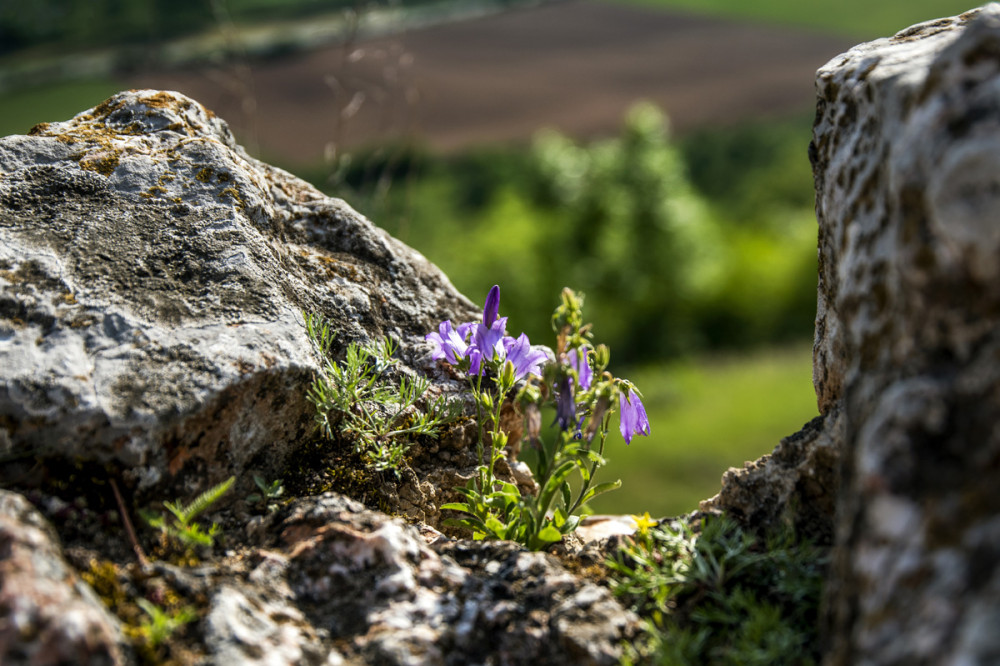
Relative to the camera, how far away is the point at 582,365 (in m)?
2.54

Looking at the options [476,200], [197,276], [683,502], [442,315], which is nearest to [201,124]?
[197,276]

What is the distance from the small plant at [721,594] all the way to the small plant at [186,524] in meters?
1.23

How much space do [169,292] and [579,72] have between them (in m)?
59.1

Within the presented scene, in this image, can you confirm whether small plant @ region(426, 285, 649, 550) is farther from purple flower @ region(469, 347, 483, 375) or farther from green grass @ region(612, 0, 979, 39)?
green grass @ region(612, 0, 979, 39)

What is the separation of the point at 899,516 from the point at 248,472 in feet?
6.57

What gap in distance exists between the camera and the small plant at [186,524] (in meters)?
2.10

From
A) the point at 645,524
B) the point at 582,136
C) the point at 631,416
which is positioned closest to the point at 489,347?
the point at 631,416

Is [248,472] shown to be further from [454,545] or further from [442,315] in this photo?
[442,315]

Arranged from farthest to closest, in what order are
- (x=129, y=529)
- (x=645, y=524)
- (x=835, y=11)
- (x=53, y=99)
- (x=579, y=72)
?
(x=835, y=11), (x=579, y=72), (x=53, y=99), (x=645, y=524), (x=129, y=529)

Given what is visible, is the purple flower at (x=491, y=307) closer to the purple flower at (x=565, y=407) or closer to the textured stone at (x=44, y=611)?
the purple flower at (x=565, y=407)

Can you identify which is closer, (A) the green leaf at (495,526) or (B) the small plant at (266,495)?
(B) the small plant at (266,495)

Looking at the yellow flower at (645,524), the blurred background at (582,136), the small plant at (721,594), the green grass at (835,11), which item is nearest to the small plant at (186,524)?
the small plant at (721,594)

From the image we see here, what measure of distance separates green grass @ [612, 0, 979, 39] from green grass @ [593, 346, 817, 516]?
37.8 meters

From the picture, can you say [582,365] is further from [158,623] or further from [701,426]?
[701,426]
